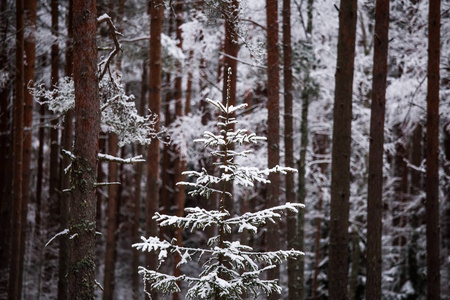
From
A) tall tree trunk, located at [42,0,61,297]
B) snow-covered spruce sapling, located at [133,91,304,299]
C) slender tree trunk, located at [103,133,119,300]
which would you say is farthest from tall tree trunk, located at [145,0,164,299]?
snow-covered spruce sapling, located at [133,91,304,299]

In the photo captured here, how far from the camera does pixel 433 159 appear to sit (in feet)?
36.1

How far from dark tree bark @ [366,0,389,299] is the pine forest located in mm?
30

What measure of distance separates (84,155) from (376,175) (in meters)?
6.06

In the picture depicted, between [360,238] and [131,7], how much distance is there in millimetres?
12052

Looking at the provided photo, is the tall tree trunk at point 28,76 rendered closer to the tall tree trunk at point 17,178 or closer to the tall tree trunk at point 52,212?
the tall tree trunk at point 17,178

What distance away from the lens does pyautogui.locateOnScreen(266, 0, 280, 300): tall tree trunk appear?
33.6 feet

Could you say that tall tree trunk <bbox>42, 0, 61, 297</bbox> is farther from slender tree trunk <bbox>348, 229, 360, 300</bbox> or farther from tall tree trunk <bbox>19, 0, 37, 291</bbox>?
slender tree trunk <bbox>348, 229, 360, 300</bbox>

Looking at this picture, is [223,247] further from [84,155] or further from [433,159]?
[433,159]

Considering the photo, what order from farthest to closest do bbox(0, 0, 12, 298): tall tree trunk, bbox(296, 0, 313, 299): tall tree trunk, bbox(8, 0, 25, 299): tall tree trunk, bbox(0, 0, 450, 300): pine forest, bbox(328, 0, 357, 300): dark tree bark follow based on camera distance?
bbox(0, 0, 12, 298): tall tree trunk
bbox(296, 0, 313, 299): tall tree trunk
bbox(8, 0, 25, 299): tall tree trunk
bbox(328, 0, 357, 300): dark tree bark
bbox(0, 0, 450, 300): pine forest

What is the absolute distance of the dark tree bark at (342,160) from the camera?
864 cm

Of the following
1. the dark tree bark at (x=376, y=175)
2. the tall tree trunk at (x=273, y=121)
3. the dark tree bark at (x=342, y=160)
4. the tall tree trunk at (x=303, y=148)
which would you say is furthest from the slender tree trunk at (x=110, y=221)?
the dark tree bark at (x=376, y=175)

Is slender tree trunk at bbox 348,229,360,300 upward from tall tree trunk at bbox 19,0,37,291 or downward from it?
downward

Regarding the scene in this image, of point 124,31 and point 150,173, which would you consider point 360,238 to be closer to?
point 150,173

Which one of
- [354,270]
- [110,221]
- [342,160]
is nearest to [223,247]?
[342,160]
